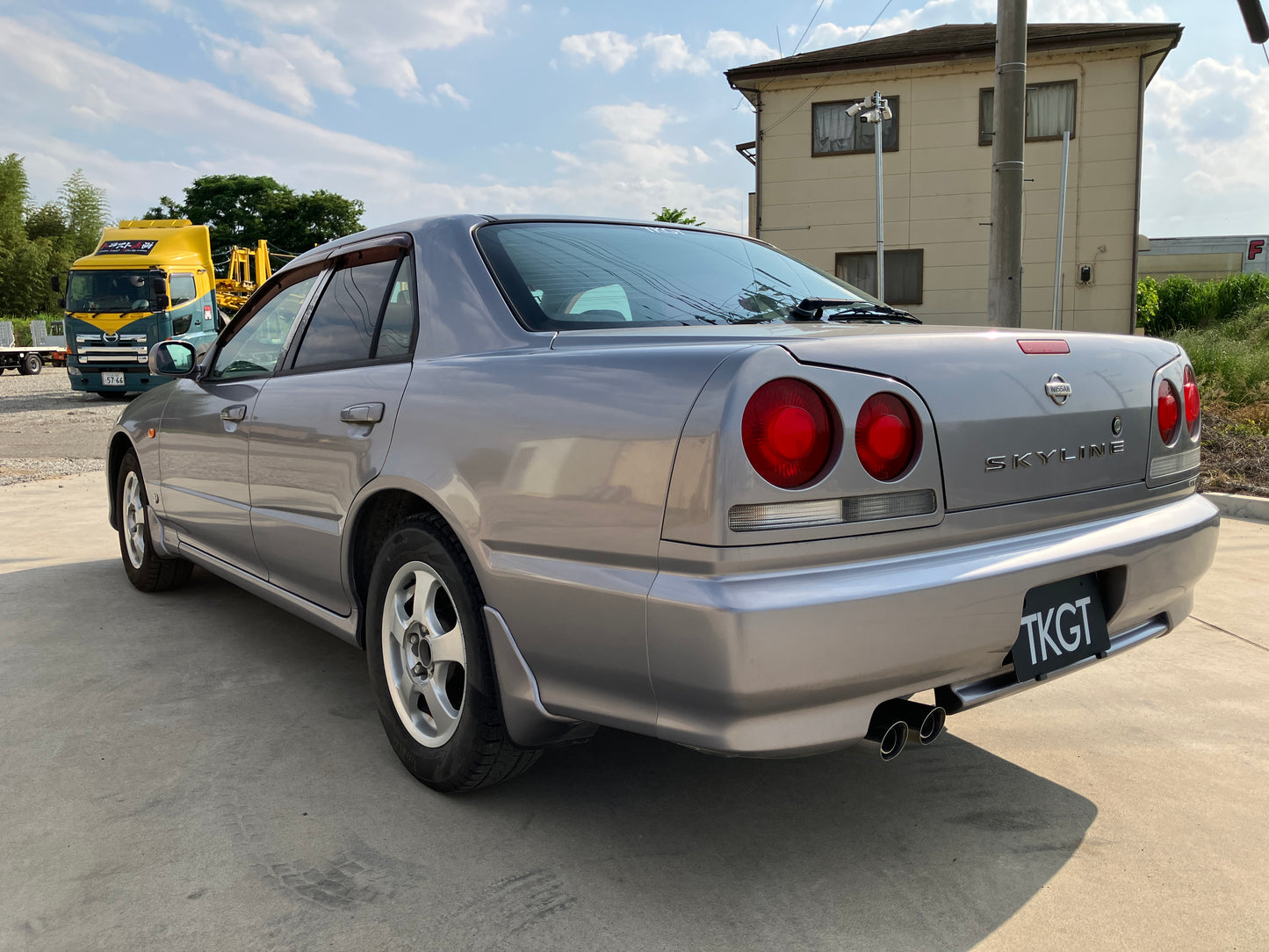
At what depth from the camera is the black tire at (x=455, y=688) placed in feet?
7.48

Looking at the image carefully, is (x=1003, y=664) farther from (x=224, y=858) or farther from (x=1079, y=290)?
(x=1079, y=290)

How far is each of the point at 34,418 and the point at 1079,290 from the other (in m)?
18.8

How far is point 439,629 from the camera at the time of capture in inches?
97.7

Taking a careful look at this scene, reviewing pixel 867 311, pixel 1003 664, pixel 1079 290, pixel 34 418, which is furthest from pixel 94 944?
pixel 1079 290

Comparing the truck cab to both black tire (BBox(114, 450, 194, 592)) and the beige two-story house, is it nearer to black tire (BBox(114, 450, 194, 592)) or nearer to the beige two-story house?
the beige two-story house

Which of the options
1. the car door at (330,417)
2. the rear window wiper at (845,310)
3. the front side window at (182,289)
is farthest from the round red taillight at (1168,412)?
the front side window at (182,289)

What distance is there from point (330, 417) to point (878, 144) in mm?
17150

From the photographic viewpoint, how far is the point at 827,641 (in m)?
1.76

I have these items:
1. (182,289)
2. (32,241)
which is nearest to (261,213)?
(32,241)

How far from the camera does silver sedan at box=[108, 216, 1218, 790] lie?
1.79 meters

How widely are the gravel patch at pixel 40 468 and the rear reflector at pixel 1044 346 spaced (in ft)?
28.7

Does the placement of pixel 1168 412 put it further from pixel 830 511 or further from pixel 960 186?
pixel 960 186

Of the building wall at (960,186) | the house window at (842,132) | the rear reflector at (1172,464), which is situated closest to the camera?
the rear reflector at (1172,464)

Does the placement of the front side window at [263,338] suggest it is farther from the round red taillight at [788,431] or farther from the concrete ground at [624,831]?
the round red taillight at [788,431]
